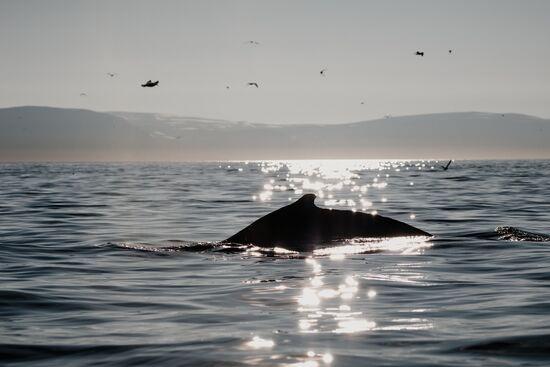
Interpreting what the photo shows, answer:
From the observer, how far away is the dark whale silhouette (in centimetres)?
1429

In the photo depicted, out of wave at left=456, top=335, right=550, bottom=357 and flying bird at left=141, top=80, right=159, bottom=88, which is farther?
flying bird at left=141, top=80, right=159, bottom=88

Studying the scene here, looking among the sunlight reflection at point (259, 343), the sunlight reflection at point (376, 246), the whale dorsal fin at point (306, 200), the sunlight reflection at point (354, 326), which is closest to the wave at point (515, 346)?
the sunlight reflection at point (354, 326)

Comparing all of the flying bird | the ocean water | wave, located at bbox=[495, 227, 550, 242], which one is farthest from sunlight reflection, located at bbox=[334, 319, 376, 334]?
the flying bird

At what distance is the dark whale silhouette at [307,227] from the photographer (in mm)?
14289

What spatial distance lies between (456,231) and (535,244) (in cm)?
337

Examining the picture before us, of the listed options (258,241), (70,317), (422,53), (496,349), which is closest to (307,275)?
(258,241)

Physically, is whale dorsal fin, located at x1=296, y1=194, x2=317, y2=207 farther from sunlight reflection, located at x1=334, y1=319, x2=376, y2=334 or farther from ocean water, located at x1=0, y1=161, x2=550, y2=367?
sunlight reflection, located at x1=334, y1=319, x2=376, y2=334

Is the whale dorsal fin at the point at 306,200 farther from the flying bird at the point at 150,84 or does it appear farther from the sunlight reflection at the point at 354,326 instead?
the flying bird at the point at 150,84

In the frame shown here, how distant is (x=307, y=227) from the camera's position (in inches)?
574

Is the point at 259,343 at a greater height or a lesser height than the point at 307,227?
lesser

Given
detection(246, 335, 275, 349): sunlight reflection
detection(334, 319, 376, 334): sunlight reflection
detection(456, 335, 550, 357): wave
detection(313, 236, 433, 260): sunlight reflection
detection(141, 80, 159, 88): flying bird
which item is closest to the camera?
detection(456, 335, 550, 357): wave

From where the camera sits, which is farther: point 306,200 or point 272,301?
point 306,200

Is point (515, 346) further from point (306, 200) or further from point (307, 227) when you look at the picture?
point (307, 227)

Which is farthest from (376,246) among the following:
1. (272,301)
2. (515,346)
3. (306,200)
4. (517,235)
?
(515,346)
